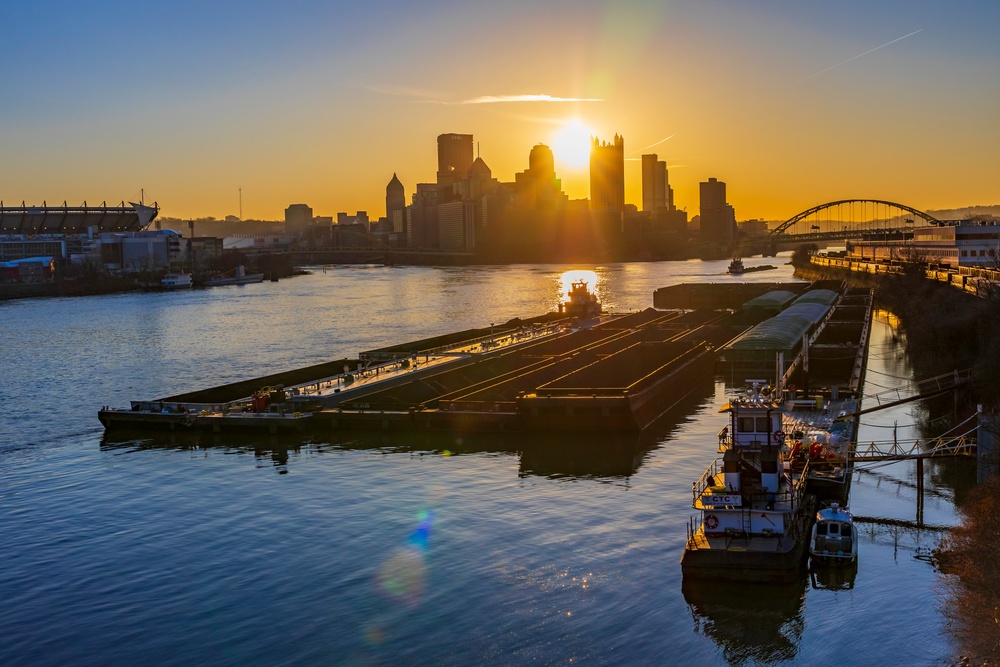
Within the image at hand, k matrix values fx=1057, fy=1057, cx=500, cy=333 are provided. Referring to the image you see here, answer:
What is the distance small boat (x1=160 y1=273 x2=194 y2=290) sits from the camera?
146 metres

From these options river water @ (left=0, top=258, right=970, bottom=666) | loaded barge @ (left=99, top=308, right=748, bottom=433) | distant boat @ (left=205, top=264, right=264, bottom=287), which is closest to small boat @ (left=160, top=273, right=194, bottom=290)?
distant boat @ (left=205, top=264, right=264, bottom=287)

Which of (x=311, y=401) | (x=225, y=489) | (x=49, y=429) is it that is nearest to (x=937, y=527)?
(x=225, y=489)

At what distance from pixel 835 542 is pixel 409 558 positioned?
27.0 feet

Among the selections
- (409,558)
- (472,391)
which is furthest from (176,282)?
(409,558)

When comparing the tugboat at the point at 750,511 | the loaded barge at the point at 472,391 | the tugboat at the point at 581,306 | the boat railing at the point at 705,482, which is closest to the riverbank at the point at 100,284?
the tugboat at the point at 581,306

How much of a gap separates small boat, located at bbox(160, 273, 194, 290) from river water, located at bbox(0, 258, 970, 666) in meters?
112

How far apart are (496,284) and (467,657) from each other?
425ft

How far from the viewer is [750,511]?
19.1 meters

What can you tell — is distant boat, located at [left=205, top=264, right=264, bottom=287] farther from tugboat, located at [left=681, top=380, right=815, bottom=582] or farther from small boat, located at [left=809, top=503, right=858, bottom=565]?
small boat, located at [left=809, top=503, right=858, bottom=565]

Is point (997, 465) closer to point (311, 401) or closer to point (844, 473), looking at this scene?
point (844, 473)

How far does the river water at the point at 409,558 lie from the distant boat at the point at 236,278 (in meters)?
124

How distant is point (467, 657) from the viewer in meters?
16.6

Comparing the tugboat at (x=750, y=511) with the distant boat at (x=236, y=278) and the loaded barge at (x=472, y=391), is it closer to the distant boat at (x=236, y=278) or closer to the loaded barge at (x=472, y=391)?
the loaded barge at (x=472, y=391)

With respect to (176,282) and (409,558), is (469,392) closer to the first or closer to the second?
(409,558)
